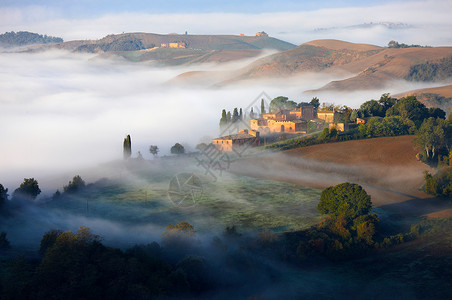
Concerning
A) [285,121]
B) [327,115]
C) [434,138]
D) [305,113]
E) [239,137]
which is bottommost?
[239,137]

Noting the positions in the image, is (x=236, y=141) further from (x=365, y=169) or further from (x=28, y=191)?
(x=28, y=191)

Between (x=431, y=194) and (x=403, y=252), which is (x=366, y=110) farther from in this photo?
(x=403, y=252)

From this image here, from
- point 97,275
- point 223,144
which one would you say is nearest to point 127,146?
point 223,144

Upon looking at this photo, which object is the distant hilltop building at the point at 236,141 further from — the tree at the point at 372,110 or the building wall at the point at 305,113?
the tree at the point at 372,110

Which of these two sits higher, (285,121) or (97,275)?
(285,121)

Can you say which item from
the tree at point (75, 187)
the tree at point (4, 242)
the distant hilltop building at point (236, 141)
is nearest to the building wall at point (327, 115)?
the distant hilltop building at point (236, 141)

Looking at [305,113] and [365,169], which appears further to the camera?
[305,113]
